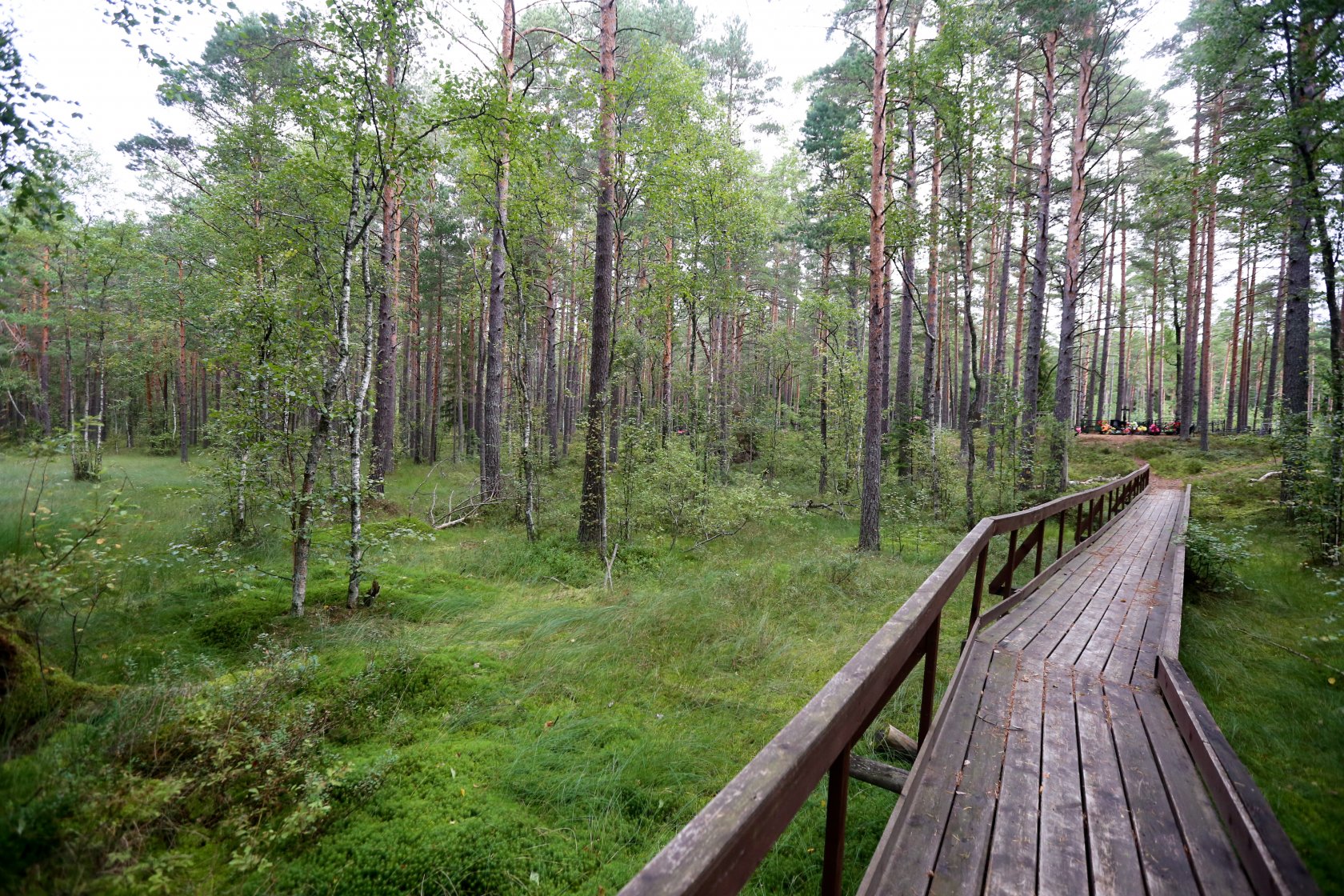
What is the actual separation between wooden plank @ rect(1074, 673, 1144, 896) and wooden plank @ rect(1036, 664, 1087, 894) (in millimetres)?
34

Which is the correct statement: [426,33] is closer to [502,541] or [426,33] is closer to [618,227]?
[618,227]

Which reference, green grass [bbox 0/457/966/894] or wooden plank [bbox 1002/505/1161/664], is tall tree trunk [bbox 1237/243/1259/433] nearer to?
wooden plank [bbox 1002/505/1161/664]

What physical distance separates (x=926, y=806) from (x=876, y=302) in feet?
26.8

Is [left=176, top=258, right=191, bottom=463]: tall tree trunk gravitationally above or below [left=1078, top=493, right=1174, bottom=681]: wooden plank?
above

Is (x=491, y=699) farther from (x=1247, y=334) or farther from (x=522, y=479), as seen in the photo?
(x=1247, y=334)

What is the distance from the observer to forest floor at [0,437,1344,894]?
8.07ft

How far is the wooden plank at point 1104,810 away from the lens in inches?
73.6

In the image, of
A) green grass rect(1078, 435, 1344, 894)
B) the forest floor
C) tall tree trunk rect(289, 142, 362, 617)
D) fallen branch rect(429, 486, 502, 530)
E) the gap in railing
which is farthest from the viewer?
fallen branch rect(429, 486, 502, 530)

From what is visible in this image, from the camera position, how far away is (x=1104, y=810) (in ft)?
7.38

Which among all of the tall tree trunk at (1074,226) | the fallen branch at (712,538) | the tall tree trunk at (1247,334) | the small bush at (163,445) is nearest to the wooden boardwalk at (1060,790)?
the fallen branch at (712,538)

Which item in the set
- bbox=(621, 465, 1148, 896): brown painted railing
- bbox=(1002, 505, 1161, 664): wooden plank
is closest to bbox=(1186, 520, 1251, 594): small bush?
bbox=(1002, 505, 1161, 664): wooden plank

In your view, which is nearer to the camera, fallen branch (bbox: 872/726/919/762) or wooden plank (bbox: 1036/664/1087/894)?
wooden plank (bbox: 1036/664/1087/894)

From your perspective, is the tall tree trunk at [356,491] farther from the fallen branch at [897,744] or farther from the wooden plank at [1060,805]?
the wooden plank at [1060,805]

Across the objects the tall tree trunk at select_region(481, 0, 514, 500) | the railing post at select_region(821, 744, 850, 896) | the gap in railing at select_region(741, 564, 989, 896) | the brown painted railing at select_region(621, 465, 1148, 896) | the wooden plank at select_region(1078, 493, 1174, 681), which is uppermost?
the tall tree trunk at select_region(481, 0, 514, 500)
